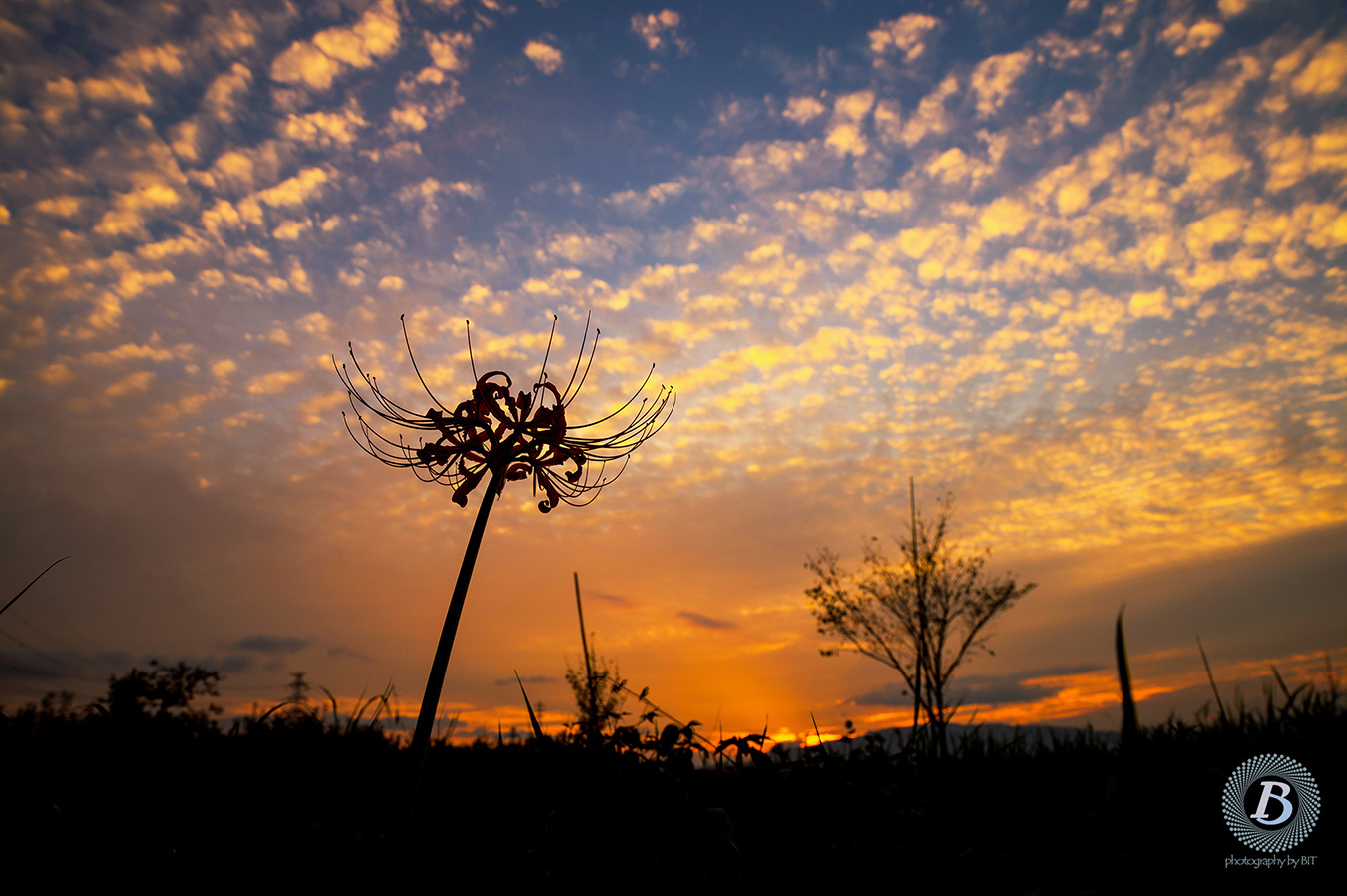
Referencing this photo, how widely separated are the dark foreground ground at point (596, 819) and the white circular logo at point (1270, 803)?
0.10 meters

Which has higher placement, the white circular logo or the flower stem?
the flower stem

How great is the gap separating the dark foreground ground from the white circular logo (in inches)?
3.9

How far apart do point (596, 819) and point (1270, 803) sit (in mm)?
4787

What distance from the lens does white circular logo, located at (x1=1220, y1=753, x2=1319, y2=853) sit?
15.8ft

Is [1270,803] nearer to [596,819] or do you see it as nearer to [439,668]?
[596,819]

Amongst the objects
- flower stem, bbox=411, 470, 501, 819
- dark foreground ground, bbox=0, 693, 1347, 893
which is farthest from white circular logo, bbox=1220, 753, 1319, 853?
flower stem, bbox=411, 470, 501, 819

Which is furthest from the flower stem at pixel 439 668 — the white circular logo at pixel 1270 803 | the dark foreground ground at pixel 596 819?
the white circular logo at pixel 1270 803

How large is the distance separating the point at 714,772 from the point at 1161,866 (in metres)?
2.87

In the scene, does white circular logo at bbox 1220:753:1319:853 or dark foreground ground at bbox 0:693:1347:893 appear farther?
white circular logo at bbox 1220:753:1319:853

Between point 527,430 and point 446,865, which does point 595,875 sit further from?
point 527,430

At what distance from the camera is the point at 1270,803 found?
5.17 m

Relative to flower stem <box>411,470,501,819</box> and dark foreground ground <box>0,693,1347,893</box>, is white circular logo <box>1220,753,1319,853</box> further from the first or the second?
flower stem <box>411,470,501,819</box>

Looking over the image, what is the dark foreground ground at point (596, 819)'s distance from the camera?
3.69 meters

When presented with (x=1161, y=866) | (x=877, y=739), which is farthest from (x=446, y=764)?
(x=1161, y=866)
